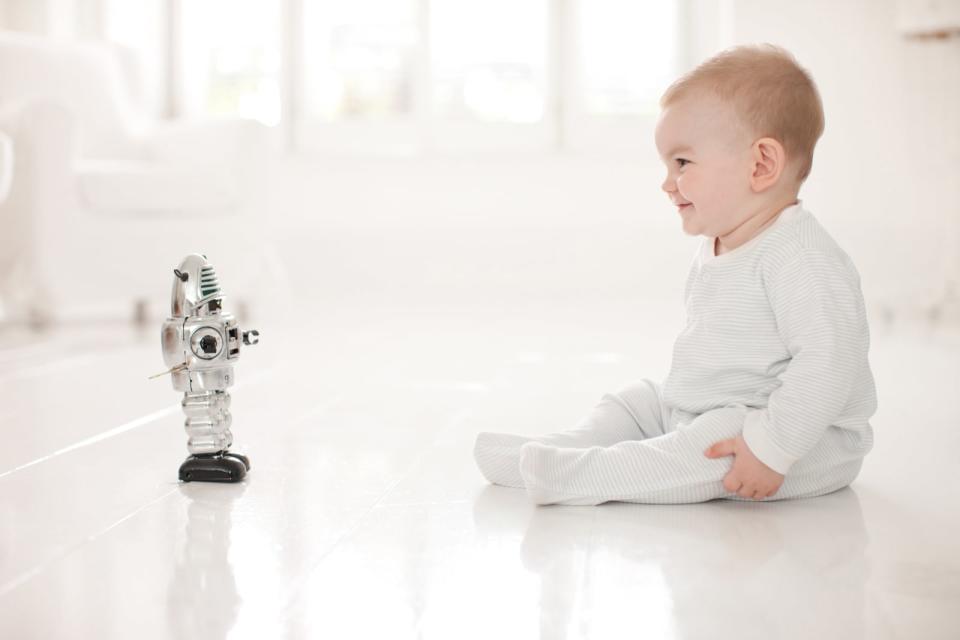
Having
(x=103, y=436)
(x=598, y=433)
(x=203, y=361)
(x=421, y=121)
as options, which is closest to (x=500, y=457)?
(x=598, y=433)

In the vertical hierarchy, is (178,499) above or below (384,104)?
below

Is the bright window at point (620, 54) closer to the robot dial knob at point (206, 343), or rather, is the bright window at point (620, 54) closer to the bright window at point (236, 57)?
the bright window at point (236, 57)

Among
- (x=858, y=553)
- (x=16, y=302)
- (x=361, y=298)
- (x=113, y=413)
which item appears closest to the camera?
(x=858, y=553)

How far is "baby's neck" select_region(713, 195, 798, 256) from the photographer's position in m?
1.23

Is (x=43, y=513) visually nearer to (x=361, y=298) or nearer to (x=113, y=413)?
(x=113, y=413)

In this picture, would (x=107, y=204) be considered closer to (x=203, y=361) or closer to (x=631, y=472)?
(x=203, y=361)

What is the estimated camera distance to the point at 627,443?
118 centimetres

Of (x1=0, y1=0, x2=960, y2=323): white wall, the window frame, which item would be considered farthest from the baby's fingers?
the window frame

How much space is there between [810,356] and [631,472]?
0.21m

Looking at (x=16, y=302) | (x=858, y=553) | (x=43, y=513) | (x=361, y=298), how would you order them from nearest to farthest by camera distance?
(x=858, y=553)
(x=43, y=513)
(x=16, y=302)
(x=361, y=298)

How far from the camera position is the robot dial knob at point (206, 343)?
121cm

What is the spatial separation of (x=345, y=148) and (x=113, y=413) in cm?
307

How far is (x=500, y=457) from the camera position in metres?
1.26

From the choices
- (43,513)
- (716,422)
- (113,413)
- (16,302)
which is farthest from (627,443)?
(16,302)
